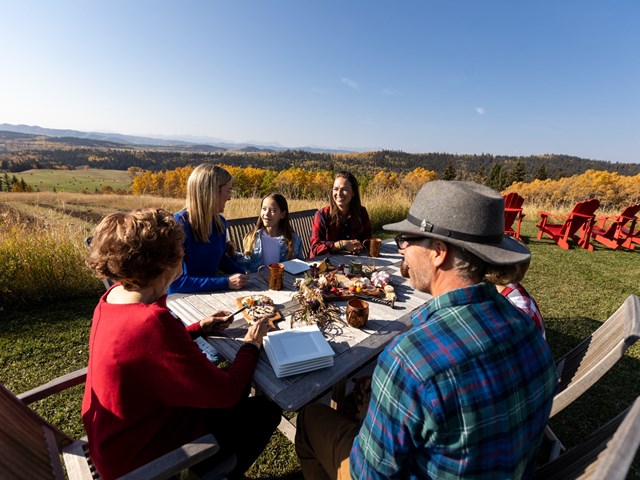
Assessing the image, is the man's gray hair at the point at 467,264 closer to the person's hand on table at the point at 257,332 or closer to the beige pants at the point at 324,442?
the beige pants at the point at 324,442

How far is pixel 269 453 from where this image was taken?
2.41 m

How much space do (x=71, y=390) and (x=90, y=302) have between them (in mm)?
1648

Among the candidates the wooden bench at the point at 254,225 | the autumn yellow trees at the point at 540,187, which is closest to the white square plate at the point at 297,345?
the wooden bench at the point at 254,225

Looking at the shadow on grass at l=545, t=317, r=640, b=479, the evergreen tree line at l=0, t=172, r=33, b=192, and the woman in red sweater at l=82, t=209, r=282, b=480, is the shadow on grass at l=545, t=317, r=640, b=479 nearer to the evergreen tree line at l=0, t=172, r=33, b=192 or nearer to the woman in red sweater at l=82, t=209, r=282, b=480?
the woman in red sweater at l=82, t=209, r=282, b=480

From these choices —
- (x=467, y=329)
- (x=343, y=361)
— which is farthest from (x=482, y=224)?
(x=343, y=361)

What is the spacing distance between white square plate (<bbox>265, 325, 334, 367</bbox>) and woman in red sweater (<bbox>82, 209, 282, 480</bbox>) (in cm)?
13

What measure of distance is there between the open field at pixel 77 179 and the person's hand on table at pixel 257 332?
57833 millimetres

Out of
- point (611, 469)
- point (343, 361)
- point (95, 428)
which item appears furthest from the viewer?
point (343, 361)

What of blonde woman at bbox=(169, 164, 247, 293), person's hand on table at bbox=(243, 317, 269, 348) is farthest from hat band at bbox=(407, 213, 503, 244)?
blonde woman at bbox=(169, 164, 247, 293)

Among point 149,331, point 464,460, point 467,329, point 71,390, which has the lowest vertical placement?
point 71,390

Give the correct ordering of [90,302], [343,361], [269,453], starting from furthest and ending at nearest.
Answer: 1. [90,302]
2. [269,453]
3. [343,361]

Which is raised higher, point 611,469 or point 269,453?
point 611,469

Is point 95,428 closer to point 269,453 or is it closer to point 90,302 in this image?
point 269,453

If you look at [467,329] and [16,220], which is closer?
[467,329]
